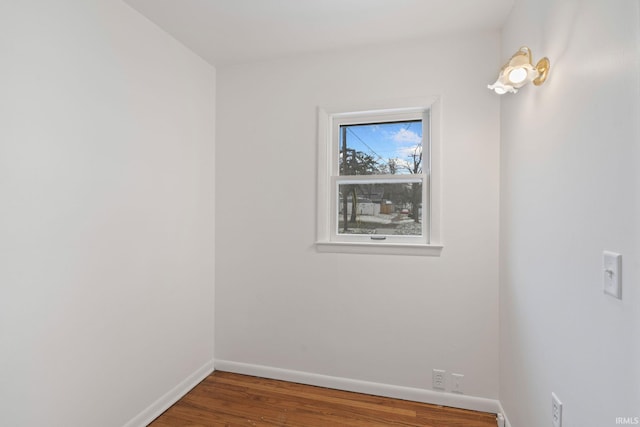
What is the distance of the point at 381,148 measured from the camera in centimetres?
240

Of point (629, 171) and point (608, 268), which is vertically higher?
point (629, 171)

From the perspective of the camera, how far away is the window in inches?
89.7

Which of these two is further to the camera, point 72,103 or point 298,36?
point 298,36

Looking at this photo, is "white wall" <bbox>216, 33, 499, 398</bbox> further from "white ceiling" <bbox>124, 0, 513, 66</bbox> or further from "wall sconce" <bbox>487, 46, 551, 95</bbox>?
"wall sconce" <bbox>487, 46, 551, 95</bbox>

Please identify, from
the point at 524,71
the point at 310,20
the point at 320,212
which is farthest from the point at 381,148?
the point at 524,71

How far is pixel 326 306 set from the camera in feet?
7.86

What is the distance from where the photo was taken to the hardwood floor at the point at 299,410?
6.49 feet

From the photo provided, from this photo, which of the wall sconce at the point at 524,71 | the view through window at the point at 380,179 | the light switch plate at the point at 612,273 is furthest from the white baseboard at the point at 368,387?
the wall sconce at the point at 524,71

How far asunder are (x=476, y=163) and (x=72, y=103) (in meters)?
2.34

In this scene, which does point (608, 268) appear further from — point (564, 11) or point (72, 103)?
point (72, 103)

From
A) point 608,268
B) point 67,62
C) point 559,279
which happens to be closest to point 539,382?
point 559,279

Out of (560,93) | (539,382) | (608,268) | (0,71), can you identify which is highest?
(0,71)

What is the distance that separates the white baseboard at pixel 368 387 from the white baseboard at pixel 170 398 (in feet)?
0.47

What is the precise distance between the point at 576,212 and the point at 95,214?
85.3 inches
